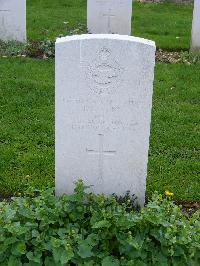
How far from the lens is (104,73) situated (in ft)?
13.8

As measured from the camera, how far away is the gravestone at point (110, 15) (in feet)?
33.2

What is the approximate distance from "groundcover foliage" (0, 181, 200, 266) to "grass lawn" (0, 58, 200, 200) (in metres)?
0.40

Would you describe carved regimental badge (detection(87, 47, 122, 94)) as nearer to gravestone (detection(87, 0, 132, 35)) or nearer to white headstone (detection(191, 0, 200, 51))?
white headstone (detection(191, 0, 200, 51))

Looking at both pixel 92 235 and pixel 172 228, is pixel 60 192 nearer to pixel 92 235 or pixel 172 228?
pixel 92 235

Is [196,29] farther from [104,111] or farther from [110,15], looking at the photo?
[104,111]

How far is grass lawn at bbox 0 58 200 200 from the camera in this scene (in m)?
5.24

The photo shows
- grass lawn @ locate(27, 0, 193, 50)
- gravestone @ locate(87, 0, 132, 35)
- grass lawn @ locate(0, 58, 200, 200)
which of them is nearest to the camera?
grass lawn @ locate(0, 58, 200, 200)

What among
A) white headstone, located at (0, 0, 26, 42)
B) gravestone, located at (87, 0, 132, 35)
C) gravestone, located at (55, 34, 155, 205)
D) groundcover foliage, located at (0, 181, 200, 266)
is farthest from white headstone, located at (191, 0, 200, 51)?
groundcover foliage, located at (0, 181, 200, 266)

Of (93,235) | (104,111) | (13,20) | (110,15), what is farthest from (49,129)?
(110,15)

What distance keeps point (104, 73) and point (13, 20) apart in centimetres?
561

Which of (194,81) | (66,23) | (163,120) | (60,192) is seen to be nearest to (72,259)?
(60,192)

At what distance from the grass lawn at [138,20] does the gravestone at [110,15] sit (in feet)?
1.98

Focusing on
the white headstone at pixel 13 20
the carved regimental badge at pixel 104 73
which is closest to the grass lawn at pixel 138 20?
the white headstone at pixel 13 20

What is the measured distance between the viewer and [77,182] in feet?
14.2
